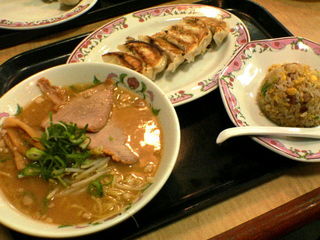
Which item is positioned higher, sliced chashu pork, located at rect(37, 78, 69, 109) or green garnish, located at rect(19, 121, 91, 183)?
sliced chashu pork, located at rect(37, 78, 69, 109)

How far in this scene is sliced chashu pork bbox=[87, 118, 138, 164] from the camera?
4.25 ft

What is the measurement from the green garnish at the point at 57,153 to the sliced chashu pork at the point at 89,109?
102 mm

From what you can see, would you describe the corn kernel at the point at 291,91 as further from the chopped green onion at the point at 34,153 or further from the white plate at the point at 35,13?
the white plate at the point at 35,13

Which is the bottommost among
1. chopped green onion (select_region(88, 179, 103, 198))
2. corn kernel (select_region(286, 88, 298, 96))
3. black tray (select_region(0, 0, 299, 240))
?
black tray (select_region(0, 0, 299, 240))

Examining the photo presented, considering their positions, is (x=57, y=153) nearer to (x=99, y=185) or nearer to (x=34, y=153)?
(x=34, y=153)

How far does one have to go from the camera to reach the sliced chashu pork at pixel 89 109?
1.41 metres

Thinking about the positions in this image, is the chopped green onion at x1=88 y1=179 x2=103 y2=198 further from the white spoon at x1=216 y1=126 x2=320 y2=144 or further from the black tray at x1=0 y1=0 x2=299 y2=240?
the white spoon at x1=216 y1=126 x2=320 y2=144

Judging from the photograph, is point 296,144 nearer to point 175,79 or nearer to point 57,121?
point 175,79

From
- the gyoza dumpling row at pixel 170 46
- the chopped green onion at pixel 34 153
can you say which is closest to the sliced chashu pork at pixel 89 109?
the chopped green onion at pixel 34 153

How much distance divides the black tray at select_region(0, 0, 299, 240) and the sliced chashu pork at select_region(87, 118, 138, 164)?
0.26m

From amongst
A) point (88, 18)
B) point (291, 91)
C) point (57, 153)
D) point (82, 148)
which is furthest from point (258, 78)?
point (88, 18)

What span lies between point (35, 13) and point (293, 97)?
2072 mm

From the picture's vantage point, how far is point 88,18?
2.42 meters

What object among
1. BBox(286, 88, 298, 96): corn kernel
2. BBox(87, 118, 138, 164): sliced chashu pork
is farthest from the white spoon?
BBox(87, 118, 138, 164): sliced chashu pork
